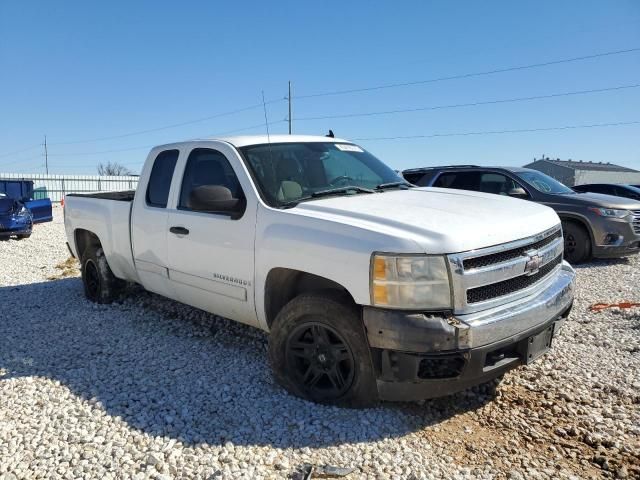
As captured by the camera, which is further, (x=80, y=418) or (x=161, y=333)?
(x=161, y=333)

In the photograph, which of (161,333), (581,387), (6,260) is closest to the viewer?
(581,387)

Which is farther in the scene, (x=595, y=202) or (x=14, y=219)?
(x=14, y=219)

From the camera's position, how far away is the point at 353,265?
3092mm

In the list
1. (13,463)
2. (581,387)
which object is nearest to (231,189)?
(13,463)

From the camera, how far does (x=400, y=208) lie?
3.50m

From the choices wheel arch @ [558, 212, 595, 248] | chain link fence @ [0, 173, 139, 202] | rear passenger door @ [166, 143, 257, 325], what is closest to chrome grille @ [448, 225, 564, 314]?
rear passenger door @ [166, 143, 257, 325]

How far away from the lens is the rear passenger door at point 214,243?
3.88 metres

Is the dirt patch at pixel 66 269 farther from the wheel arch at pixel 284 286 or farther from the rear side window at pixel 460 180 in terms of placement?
the rear side window at pixel 460 180

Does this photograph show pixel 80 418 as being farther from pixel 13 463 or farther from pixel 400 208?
pixel 400 208

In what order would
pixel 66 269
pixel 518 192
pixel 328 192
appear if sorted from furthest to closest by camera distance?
pixel 66 269, pixel 518 192, pixel 328 192

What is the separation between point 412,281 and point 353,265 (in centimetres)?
38

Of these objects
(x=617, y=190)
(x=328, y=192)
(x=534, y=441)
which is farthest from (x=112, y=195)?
(x=617, y=190)

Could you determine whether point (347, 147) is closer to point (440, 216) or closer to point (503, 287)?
point (440, 216)

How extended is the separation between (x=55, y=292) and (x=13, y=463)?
4.71 metres
